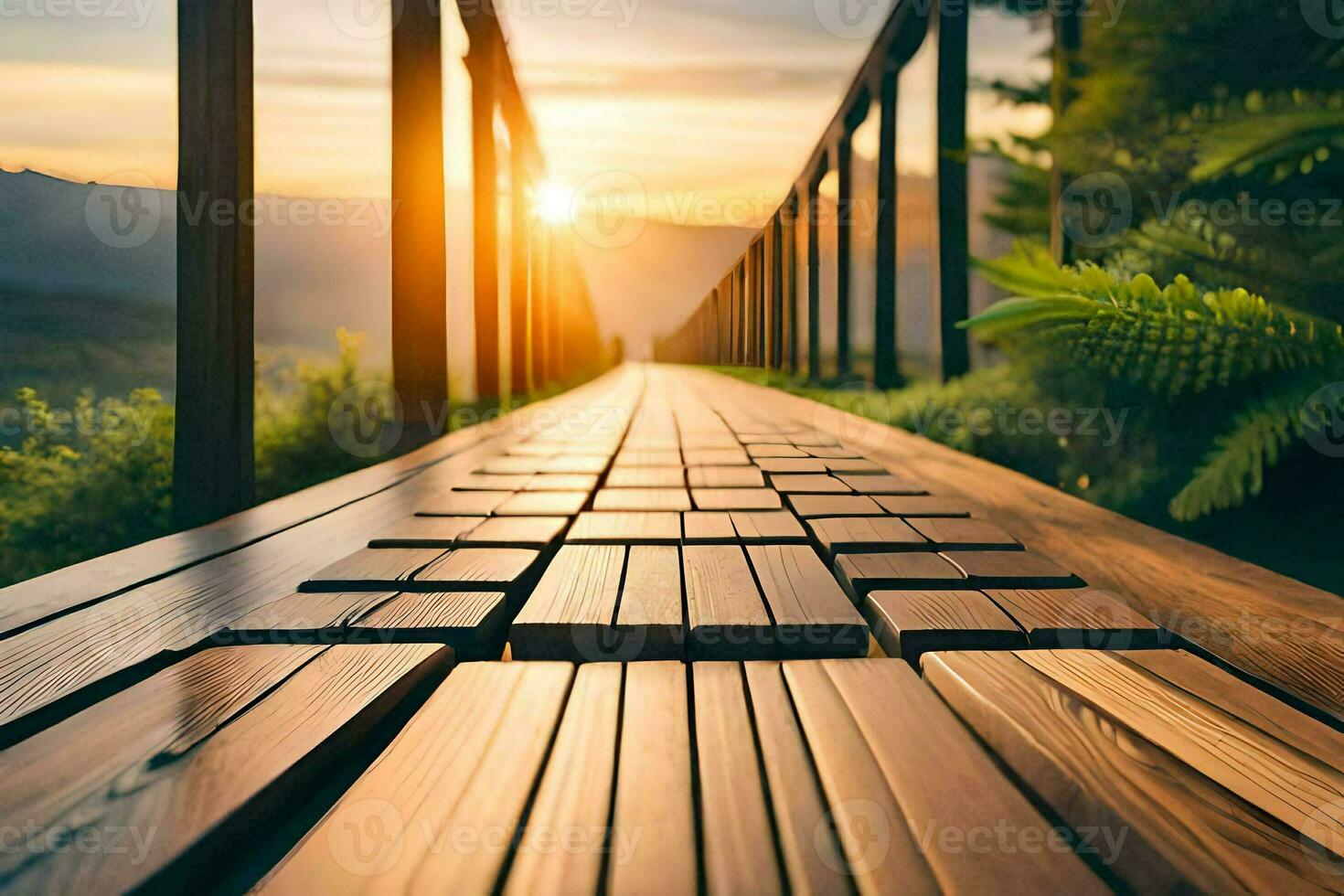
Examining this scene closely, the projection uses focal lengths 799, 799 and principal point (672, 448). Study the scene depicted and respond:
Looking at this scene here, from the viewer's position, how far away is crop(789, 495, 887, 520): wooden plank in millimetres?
1898

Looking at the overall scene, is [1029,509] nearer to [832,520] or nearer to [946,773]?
[832,520]

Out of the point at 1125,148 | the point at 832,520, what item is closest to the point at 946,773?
the point at 832,520

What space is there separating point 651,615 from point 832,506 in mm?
985

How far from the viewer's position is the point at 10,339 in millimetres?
1827

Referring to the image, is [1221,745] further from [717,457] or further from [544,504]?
[717,457]

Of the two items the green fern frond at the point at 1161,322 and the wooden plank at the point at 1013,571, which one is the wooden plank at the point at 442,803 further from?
the green fern frond at the point at 1161,322

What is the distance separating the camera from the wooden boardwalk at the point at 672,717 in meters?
0.60

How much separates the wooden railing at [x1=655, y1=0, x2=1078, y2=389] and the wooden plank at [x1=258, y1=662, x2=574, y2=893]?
6.47ft

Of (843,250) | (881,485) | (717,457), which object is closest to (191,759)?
(881,485)

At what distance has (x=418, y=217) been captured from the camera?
4008 millimetres

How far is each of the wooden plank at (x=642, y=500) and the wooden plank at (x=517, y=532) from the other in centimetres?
19

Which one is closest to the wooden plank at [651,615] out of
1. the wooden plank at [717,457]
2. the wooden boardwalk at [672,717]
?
the wooden boardwalk at [672,717]

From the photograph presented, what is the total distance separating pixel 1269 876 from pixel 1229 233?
215 centimetres

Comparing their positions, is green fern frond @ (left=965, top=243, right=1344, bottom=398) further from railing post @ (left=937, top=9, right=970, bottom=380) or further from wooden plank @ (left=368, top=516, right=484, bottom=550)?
railing post @ (left=937, top=9, right=970, bottom=380)
